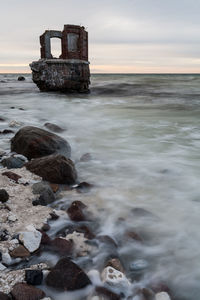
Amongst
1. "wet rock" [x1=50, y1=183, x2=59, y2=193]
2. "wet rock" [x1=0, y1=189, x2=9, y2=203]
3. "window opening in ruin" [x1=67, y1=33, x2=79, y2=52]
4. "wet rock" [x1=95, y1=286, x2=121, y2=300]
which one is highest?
"window opening in ruin" [x1=67, y1=33, x2=79, y2=52]

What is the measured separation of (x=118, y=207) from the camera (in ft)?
10.5

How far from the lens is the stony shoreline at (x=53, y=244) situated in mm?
1971

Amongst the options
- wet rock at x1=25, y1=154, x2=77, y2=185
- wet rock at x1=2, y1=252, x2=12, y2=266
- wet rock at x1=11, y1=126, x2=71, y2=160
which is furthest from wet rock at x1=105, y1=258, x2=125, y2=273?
wet rock at x1=11, y1=126, x2=71, y2=160

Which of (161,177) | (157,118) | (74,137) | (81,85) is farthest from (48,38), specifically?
(161,177)

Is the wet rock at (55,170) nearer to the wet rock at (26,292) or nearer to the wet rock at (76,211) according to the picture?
the wet rock at (76,211)

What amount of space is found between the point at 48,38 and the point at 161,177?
1842 cm

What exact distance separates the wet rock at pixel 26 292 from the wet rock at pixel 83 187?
5.82 feet

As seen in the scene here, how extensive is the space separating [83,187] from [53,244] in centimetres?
134

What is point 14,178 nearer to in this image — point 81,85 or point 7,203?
point 7,203

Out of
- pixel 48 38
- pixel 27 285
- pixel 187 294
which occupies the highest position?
pixel 48 38

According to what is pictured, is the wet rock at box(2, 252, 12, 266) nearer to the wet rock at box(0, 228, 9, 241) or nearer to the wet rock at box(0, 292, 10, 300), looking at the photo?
the wet rock at box(0, 228, 9, 241)

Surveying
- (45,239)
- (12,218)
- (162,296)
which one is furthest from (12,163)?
(162,296)

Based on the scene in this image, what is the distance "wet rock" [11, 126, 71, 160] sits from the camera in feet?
15.3

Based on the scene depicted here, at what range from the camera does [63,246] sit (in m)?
2.43
